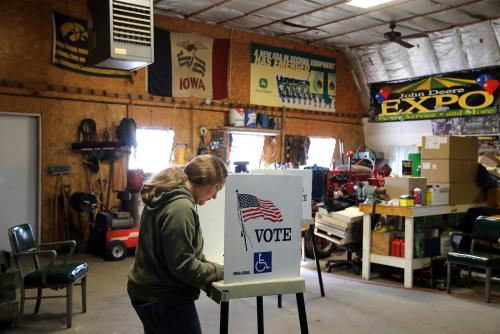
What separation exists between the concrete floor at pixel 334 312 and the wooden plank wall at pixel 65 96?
2550 mm

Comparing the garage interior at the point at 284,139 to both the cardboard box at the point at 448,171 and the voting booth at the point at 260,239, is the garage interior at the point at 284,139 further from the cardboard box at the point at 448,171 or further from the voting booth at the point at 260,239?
the voting booth at the point at 260,239

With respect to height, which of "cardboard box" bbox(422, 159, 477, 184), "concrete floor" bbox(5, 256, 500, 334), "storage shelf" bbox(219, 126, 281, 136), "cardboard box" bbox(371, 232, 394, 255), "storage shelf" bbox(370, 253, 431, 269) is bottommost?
"concrete floor" bbox(5, 256, 500, 334)

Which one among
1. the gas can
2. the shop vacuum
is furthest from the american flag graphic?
the shop vacuum

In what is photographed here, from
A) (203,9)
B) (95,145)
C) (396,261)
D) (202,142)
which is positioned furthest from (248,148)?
(396,261)

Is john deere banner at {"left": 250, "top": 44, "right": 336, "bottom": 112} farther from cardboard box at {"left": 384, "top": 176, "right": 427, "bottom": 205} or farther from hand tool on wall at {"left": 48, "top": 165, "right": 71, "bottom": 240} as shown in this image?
cardboard box at {"left": 384, "top": 176, "right": 427, "bottom": 205}

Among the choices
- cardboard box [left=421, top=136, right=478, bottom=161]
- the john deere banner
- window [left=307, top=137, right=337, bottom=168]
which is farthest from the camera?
→ window [left=307, top=137, right=337, bottom=168]

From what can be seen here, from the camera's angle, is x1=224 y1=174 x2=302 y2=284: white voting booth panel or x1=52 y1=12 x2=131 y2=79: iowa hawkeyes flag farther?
x1=52 y1=12 x2=131 y2=79: iowa hawkeyes flag

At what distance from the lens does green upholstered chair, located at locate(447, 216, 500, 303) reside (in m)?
4.77

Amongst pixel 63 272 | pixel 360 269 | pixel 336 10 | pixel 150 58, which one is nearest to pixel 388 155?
pixel 336 10

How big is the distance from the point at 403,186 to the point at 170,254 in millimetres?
4182

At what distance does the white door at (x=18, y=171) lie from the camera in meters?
6.82

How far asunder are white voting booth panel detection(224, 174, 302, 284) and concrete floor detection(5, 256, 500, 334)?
6.24 ft

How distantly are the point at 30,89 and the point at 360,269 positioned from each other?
527 centimetres

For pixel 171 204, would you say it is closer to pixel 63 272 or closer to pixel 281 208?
pixel 281 208
